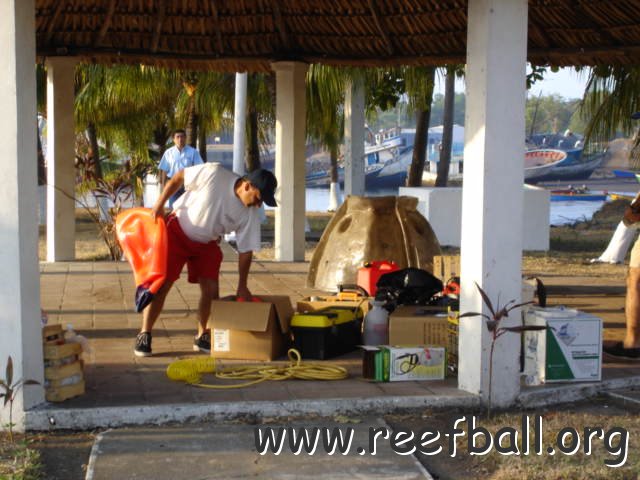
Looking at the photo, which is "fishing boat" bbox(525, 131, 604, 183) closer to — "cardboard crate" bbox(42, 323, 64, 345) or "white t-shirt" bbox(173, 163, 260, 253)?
"white t-shirt" bbox(173, 163, 260, 253)

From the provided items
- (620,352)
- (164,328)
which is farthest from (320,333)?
(620,352)

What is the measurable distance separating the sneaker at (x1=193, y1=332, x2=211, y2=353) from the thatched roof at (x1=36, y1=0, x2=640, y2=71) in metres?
4.56

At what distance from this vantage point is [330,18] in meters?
11.1

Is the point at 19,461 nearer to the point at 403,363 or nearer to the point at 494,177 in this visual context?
the point at 403,363

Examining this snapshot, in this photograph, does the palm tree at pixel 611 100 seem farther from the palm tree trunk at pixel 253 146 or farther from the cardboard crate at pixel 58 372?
the cardboard crate at pixel 58 372

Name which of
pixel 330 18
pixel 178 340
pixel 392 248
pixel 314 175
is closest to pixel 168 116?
pixel 330 18

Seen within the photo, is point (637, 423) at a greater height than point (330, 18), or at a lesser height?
lesser

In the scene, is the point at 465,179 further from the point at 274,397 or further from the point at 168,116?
the point at 168,116

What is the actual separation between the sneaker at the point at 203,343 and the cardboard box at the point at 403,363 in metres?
1.40

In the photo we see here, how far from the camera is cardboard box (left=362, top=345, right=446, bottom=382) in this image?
637cm

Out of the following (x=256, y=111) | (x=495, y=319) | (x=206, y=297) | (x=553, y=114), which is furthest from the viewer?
(x=553, y=114)

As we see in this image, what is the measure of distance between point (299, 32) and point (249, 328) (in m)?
5.89

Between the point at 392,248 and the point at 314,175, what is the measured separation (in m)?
68.5

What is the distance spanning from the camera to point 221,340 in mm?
6930
